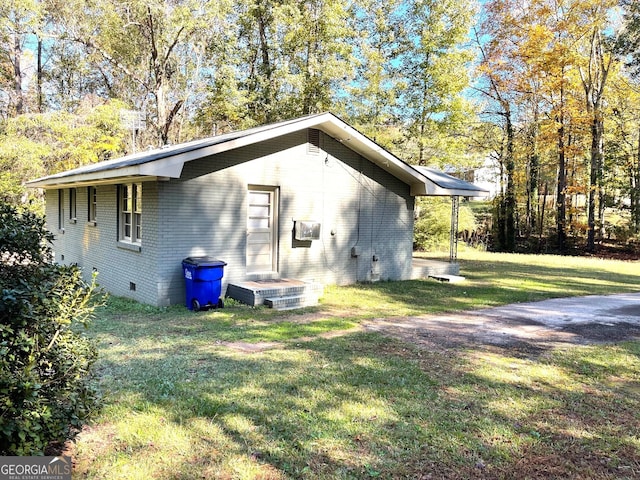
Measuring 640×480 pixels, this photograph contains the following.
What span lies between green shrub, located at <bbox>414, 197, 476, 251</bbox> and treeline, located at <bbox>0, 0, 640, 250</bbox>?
7.21 ft

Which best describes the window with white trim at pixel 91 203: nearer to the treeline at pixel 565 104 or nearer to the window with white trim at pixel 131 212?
Result: the window with white trim at pixel 131 212

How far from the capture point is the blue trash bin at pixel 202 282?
8133mm

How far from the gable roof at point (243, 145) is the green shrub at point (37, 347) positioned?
15.5ft

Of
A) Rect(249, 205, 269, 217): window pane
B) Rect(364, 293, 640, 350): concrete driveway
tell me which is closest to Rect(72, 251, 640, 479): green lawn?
Rect(364, 293, 640, 350): concrete driveway

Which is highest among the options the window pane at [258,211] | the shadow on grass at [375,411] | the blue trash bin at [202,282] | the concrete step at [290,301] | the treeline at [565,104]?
the treeline at [565,104]

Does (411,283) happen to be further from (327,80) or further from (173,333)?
(327,80)

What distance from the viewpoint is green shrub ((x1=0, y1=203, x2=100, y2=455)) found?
98.3 inches

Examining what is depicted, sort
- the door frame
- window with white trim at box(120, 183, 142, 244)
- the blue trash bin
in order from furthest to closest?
the door frame
window with white trim at box(120, 183, 142, 244)
the blue trash bin

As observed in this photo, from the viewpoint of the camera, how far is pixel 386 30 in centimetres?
2156

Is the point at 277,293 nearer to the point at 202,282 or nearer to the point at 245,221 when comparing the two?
the point at 202,282

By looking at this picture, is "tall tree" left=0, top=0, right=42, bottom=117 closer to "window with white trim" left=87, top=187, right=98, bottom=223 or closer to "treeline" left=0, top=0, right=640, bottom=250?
"treeline" left=0, top=0, right=640, bottom=250

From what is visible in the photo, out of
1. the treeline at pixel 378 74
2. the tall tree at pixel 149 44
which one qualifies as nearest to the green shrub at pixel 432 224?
the treeline at pixel 378 74

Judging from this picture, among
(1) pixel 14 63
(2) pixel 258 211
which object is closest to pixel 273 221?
(2) pixel 258 211

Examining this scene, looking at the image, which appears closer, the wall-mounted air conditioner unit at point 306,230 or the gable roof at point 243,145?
the gable roof at point 243,145
